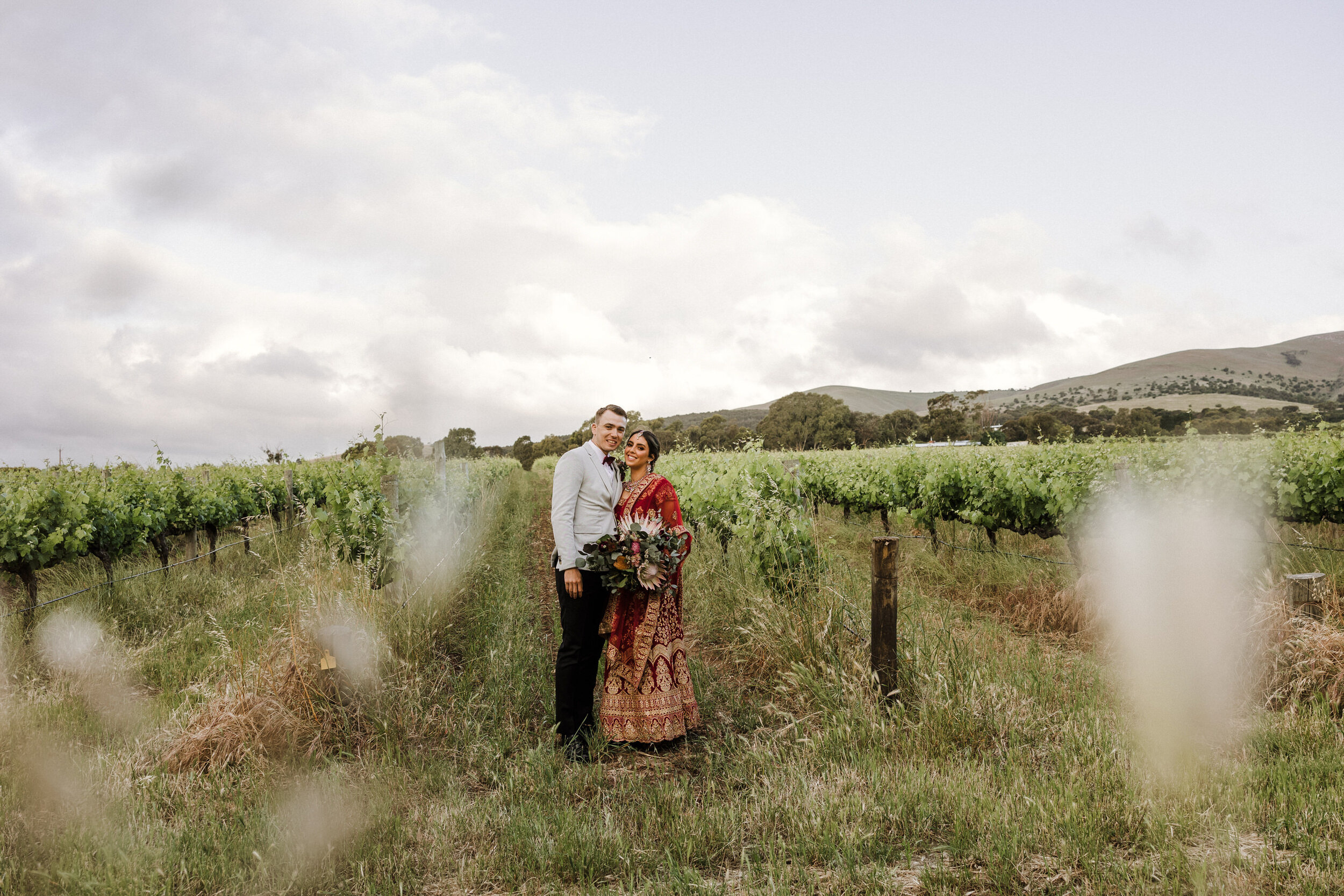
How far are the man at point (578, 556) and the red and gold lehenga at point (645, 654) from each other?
112 millimetres

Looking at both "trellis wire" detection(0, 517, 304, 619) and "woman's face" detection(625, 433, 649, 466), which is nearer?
"woman's face" detection(625, 433, 649, 466)

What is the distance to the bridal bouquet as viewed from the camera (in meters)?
3.93

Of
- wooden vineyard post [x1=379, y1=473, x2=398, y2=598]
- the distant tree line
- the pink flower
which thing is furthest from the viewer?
the distant tree line

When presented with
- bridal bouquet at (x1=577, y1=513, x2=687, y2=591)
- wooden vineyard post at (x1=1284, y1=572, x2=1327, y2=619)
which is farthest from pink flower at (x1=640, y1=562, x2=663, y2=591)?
wooden vineyard post at (x1=1284, y1=572, x2=1327, y2=619)

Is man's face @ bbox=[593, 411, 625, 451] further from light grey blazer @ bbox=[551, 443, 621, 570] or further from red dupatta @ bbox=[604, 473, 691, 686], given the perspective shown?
red dupatta @ bbox=[604, 473, 691, 686]

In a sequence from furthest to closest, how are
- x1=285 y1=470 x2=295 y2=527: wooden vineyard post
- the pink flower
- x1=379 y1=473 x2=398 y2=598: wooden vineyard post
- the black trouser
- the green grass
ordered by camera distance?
x1=285 y1=470 x2=295 y2=527: wooden vineyard post, x1=379 y1=473 x2=398 y2=598: wooden vineyard post, the black trouser, the pink flower, the green grass

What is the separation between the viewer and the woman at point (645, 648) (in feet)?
13.4

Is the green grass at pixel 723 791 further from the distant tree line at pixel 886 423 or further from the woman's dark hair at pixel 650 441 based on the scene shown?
the distant tree line at pixel 886 423

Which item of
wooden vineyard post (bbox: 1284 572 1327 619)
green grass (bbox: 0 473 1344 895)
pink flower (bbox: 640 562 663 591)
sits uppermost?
pink flower (bbox: 640 562 663 591)

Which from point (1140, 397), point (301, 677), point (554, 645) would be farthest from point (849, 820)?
point (1140, 397)

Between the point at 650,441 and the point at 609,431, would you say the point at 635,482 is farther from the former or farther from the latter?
the point at 609,431

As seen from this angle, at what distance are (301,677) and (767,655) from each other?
10.7 ft

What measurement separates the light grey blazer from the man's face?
3.9 inches

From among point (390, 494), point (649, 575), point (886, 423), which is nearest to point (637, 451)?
point (649, 575)
